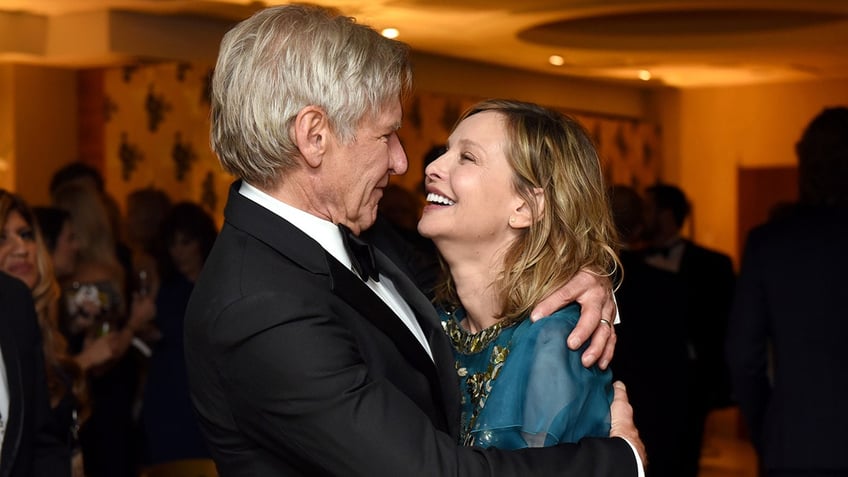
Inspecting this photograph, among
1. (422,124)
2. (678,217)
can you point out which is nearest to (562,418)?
(678,217)

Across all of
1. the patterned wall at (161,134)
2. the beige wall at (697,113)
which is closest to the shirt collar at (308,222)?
the patterned wall at (161,134)

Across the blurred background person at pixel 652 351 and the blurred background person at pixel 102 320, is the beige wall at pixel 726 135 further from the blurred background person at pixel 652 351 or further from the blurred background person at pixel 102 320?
the blurred background person at pixel 102 320

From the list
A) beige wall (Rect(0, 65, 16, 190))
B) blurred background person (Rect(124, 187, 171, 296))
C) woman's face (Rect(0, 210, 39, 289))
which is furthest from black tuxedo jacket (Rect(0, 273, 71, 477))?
beige wall (Rect(0, 65, 16, 190))

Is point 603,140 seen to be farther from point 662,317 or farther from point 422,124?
point 662,317

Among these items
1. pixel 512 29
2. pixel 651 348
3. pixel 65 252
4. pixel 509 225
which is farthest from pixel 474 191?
pixel 512 29

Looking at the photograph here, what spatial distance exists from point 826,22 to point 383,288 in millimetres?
7084

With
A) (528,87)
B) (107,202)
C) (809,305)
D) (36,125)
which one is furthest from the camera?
(528,87)

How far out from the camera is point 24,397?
2.51 metres

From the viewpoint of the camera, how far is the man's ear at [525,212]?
6.67ft

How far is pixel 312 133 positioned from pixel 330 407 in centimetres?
41

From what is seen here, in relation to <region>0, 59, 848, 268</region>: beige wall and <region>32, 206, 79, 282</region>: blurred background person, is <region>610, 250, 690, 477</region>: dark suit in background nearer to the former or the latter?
<region>32, 206, 79, 282</region>: blurred background person

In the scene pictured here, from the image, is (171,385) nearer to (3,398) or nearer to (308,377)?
(3,398)

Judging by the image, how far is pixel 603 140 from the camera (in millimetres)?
11539

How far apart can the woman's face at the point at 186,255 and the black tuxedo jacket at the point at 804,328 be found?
248 cm
